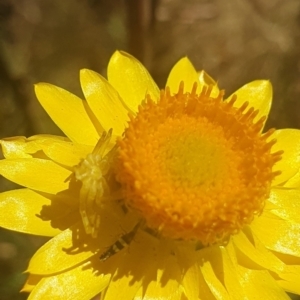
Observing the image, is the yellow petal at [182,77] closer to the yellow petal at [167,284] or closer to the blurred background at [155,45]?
the yellow petal at [167,284]

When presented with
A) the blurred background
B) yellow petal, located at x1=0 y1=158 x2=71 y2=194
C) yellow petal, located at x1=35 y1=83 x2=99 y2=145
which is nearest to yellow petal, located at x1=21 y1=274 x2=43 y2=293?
yellow petal, located at x1=0 y1=158 x2=71 y2=194

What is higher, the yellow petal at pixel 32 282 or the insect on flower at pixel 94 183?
the insect on flower at pixel 94 183

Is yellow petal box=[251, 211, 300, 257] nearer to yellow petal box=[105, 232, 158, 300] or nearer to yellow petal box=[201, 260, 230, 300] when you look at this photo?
yellow petal box=[201, 260, 230, 300]

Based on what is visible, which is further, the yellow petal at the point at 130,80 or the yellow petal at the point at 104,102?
the yellow petal at the point at 130,80

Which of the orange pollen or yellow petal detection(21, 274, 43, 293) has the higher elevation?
the orange pollen

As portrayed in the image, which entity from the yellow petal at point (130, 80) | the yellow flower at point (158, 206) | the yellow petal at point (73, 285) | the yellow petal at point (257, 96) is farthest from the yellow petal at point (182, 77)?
the yellow petal at point (73, 285)

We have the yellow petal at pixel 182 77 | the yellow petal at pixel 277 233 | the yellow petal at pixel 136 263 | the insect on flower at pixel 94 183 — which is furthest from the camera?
the yellow petal at pixel 182 77

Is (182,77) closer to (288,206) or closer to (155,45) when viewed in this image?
(288,206)

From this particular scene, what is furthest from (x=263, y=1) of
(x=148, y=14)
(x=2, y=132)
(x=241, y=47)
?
(x=2, y=132)
